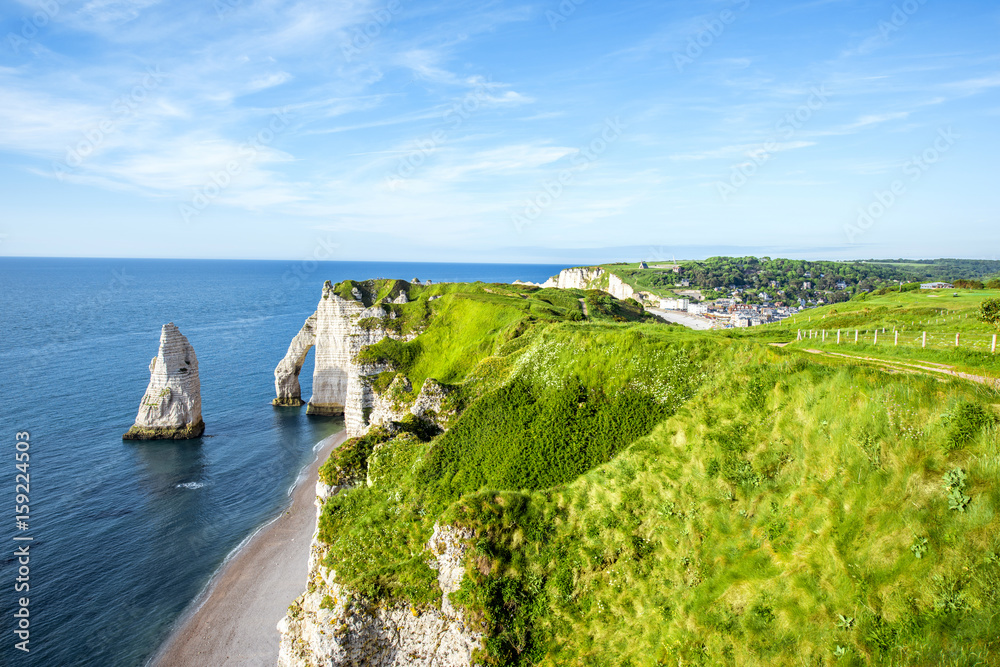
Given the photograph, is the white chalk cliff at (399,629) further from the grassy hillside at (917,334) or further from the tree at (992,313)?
the tree at (992,313)

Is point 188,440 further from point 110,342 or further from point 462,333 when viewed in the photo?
point 110,342

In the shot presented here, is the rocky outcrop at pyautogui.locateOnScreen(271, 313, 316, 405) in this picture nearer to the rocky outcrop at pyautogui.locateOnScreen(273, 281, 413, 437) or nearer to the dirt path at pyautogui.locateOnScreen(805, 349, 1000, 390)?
the rocky outcrop at pyautogui.locateOnScreen(273, 281, 413, 437)

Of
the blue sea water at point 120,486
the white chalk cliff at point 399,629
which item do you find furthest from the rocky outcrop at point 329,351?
the white chalk cliff at point 399,629

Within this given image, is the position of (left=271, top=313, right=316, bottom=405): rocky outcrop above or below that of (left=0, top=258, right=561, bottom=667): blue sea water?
above

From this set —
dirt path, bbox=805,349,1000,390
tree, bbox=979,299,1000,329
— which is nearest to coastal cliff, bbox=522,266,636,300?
tree, bbox=979,299,1000,329

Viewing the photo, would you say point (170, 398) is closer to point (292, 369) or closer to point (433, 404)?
point (292, 369)

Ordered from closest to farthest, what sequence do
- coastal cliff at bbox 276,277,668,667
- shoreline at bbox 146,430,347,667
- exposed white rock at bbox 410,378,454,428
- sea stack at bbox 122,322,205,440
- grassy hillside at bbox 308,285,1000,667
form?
grassy hillside at bbox 308,285,1000,667
coastal cliff at bbox 276,277,668,667
exposed white rock at bbox 410,378,454,428
shoreline at bbox 146,430,347,667
sea stack at bbox 122,322,205,440
